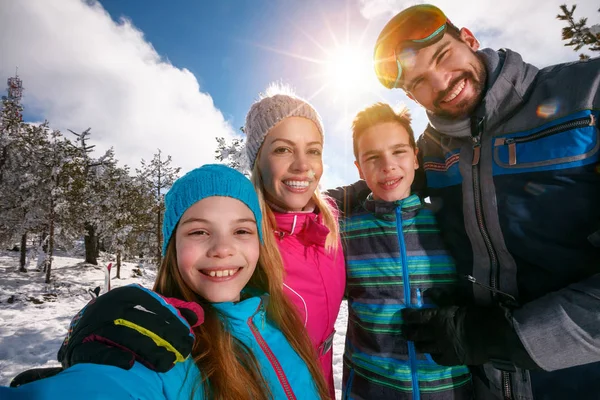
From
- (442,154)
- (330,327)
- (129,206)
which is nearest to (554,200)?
(442,154)

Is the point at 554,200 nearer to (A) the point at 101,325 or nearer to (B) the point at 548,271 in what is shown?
(B) the point at 548,271

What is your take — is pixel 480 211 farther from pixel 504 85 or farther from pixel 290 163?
pixel 290 163

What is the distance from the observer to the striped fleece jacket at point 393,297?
2170mm

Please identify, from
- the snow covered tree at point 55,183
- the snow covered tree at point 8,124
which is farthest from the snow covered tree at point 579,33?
the snow covered tree at point 8,124

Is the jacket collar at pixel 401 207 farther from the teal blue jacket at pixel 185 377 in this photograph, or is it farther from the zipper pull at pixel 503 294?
the teal blue jacket at pixel 185 377

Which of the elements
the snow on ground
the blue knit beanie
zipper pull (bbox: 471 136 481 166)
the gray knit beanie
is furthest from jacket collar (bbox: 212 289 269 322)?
the snow on ground

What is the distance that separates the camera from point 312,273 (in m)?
2.43

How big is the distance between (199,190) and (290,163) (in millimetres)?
984

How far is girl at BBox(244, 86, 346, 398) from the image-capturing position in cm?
243

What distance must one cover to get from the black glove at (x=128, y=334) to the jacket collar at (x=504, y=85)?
244 centimetres

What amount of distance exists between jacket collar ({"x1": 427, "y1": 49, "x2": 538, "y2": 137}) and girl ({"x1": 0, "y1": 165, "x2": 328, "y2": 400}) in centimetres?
190

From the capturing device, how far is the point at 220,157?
16.5m

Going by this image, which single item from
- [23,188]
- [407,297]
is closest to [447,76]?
[407,297]

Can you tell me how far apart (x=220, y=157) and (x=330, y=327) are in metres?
15.3
